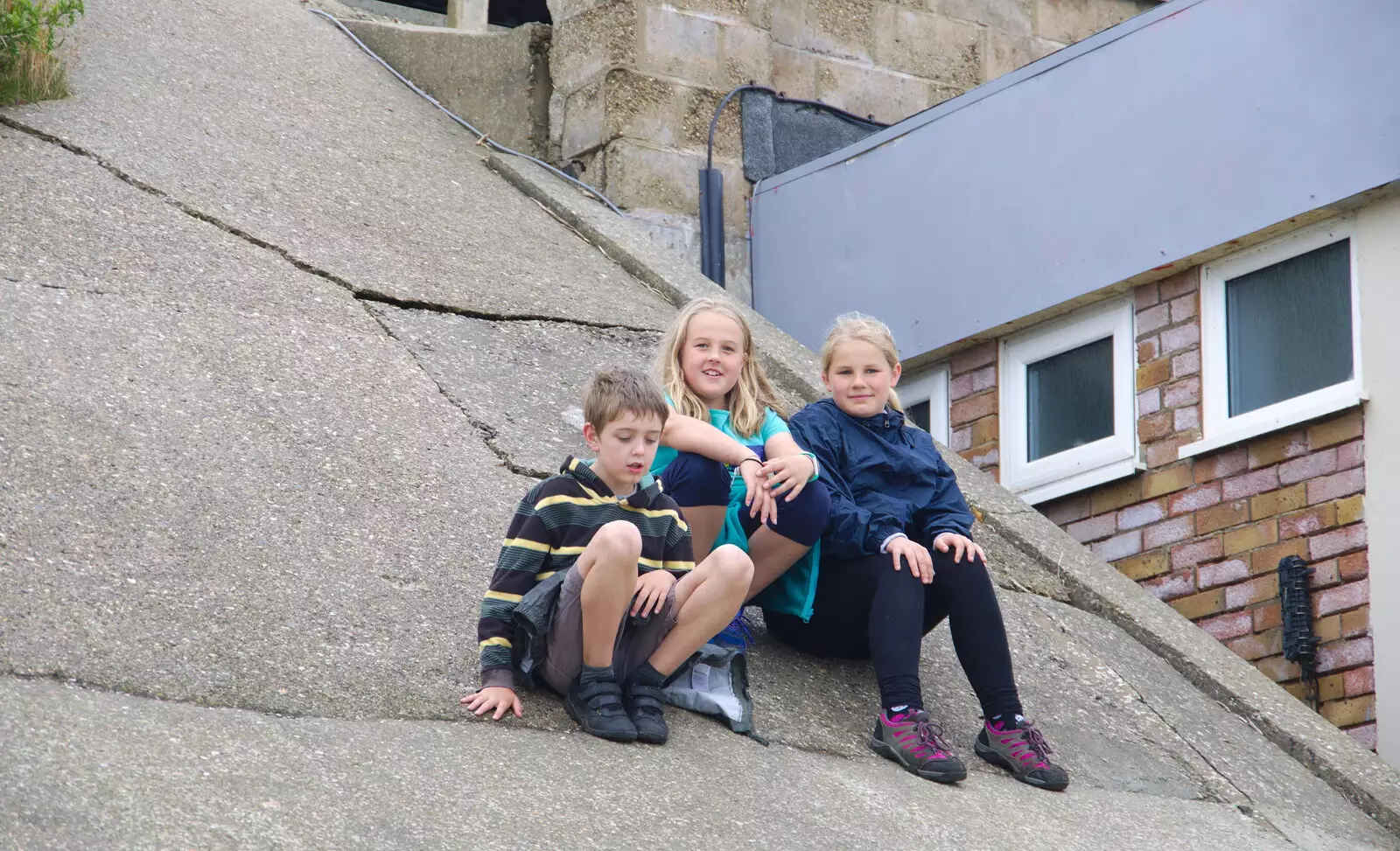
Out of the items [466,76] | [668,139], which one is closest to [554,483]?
[668,139]

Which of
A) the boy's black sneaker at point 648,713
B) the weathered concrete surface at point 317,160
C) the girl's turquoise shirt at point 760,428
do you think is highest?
the weathered concrete surface at point 317,160

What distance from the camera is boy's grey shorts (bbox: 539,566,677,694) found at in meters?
3.16

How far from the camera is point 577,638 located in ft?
10.5

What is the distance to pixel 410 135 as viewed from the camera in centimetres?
659

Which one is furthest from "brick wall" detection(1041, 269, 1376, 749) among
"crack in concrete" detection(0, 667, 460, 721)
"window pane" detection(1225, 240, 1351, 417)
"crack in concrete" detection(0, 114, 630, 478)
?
"crack in concrete" detection(0, 667, 460, 721)

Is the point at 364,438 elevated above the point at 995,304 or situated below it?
below

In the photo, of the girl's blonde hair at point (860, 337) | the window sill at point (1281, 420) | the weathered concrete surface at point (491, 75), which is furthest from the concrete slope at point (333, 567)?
the weathered concrete surface at point (491, 75)

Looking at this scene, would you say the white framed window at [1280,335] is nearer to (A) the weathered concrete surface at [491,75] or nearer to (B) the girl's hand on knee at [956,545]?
(B) the girl's hand on knee at [956,545]

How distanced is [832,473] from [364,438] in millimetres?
1228

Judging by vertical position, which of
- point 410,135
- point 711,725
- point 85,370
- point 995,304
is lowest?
point 711,725

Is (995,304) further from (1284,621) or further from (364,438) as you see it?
(364,438)

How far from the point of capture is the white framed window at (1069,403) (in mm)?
6020

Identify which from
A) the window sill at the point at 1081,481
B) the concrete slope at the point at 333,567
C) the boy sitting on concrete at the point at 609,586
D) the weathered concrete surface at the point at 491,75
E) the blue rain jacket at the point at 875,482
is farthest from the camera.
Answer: the weathered concrete surface at the point at 491,75

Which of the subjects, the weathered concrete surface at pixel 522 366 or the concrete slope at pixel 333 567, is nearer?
the concrete slope at pixel 333 567
